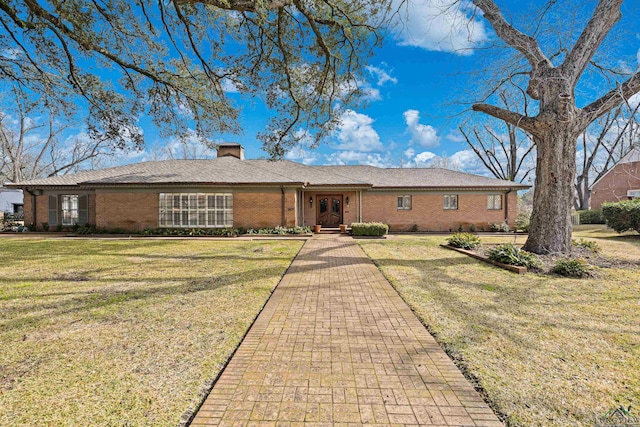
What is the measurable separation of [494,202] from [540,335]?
61.3 ft

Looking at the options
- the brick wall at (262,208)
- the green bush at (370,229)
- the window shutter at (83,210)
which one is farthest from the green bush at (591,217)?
the window shutter at (83,210)

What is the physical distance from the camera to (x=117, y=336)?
151 inches

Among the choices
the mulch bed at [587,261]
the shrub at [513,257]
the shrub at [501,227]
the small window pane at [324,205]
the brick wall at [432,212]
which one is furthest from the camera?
the small window pane at [324,205]

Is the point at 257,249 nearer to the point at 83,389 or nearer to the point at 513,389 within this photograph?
the point at 83,389

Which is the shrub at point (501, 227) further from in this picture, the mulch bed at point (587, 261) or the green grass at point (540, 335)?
the green grass at point (540, 335)

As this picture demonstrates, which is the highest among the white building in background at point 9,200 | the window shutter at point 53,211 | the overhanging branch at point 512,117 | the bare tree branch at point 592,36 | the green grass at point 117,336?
the bare tree branch at point 592,36

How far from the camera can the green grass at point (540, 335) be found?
256cm

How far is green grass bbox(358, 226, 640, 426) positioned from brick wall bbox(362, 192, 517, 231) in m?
12.3

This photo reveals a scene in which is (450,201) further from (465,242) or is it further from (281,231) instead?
(281,231)

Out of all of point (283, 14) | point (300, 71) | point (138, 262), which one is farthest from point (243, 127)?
point (138, 262)

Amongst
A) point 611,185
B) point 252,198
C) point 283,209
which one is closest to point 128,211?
point 252,198

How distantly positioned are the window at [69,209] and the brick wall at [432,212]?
60.6 ft

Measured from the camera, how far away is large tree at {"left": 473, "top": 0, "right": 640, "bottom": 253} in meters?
8.62

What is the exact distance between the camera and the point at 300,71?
11.1 m
